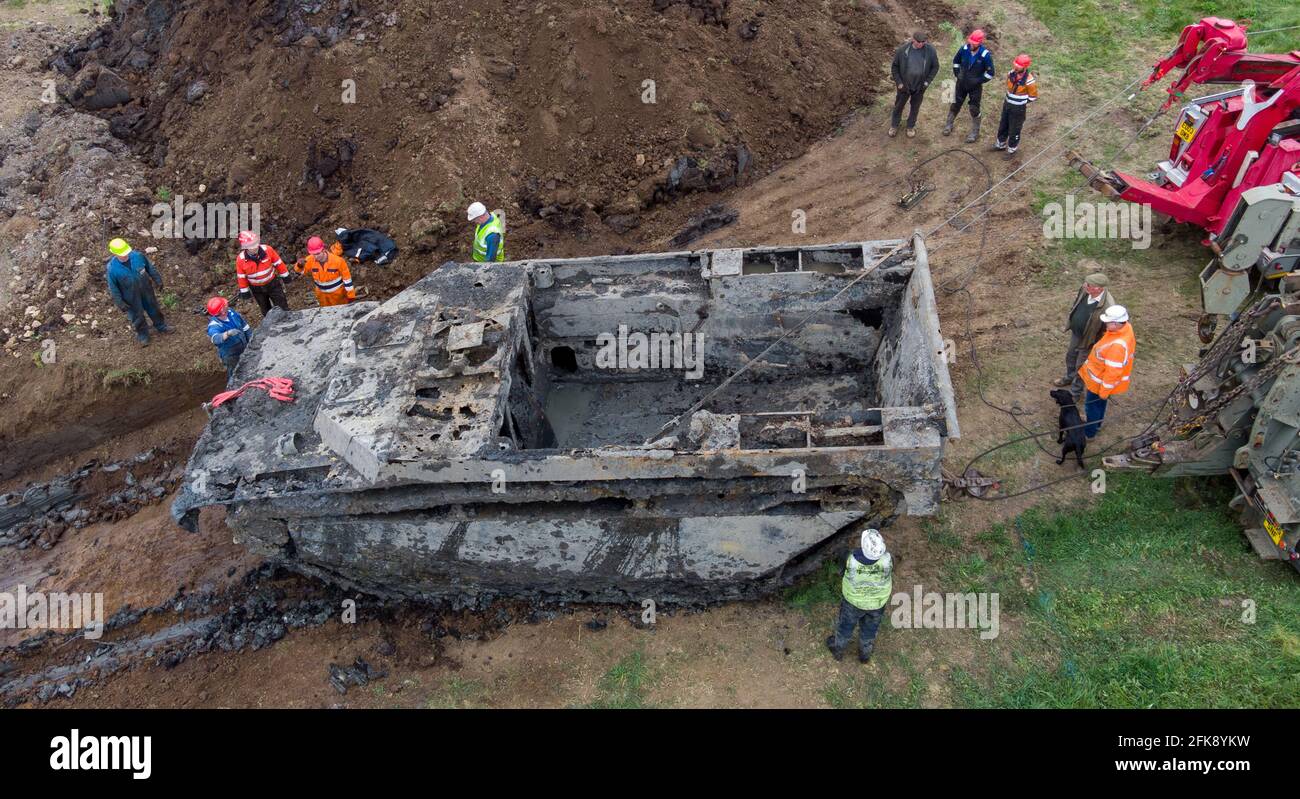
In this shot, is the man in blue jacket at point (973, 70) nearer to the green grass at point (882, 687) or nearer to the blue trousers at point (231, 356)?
the green grass at point (882, 687)

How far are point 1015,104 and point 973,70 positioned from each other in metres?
0.65

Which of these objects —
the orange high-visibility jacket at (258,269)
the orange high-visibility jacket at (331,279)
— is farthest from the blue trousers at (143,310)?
the orange high-visibility jacket at (331,279)

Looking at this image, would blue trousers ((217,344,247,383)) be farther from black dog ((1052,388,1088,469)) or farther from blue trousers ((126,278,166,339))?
black dog ((1052,388,1088,469))

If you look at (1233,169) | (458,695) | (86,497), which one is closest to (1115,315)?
(1233,169)

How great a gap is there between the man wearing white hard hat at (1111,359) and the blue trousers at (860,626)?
8.54 feet

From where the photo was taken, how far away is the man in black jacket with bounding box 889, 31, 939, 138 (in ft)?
33.3

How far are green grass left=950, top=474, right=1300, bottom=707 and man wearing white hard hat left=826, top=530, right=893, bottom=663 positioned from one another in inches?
30.1

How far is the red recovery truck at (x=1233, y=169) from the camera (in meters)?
7.23

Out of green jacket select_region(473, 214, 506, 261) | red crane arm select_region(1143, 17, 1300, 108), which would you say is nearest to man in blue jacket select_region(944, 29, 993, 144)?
red crane arm select_region(1143, 17, 1300, 108)

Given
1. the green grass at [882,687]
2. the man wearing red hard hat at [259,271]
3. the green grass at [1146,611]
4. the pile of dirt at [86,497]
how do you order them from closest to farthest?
the green grass at [1146,611] → the green grass at [882,687] → the pile of dirt at [86,497] → the man wearing red hard hat at [259,271]

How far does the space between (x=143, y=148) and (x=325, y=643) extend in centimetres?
813

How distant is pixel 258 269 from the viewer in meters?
8.66

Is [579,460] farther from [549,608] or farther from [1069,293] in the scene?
[1069,293]

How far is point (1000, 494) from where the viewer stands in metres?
6.78
